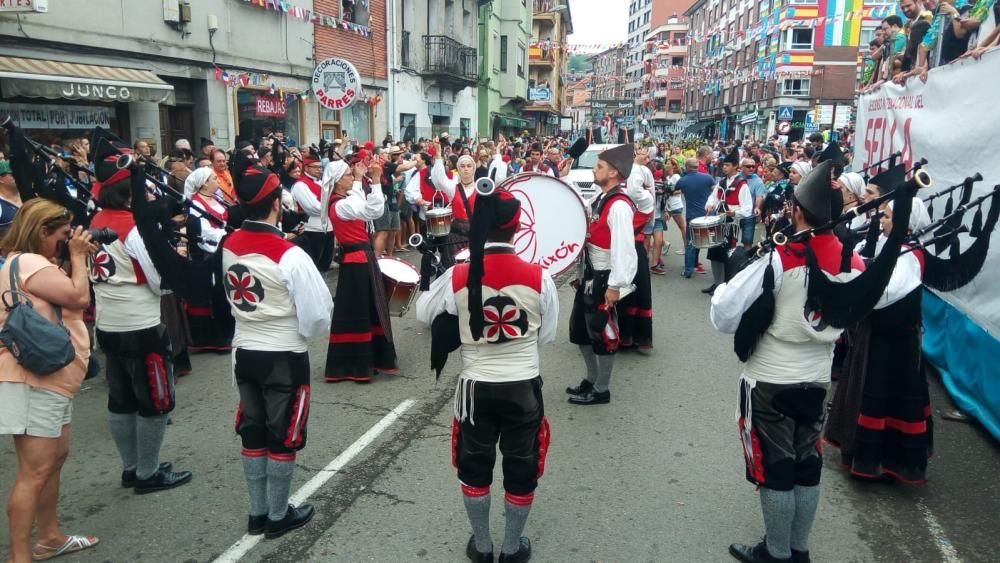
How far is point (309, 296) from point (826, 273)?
7.85ft

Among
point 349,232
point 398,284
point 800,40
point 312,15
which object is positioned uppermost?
point 800,40

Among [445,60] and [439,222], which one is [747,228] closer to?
[439,222]

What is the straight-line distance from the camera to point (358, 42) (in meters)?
19.2

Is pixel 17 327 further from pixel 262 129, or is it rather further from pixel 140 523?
pixel 262 129

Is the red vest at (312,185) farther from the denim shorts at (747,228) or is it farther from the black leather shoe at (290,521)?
the denim shorts at (747,228)

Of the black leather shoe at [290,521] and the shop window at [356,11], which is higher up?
the shop window at [356,11]

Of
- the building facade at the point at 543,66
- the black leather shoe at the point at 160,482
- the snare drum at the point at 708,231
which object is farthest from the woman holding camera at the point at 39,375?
the building facade at the point at 543,66

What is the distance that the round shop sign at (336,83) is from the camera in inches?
441

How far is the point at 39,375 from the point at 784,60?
5120cm

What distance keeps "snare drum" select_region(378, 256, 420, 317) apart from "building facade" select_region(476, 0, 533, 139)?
25.7 m

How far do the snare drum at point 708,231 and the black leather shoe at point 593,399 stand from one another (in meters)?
3.94

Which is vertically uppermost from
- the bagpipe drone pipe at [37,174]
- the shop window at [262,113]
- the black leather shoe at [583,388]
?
the shop window at [262,113]

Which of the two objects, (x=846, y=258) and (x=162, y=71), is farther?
(x=162, y=71)

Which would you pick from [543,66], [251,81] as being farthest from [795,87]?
[251,81]
